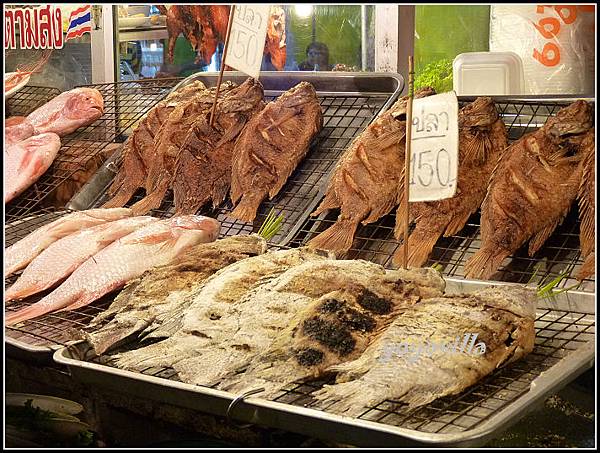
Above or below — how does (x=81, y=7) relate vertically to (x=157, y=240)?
above

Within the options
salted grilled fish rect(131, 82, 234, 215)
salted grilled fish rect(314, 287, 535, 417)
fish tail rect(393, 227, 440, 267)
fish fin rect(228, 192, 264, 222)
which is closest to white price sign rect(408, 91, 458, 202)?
salted grilled fish rect(314, 287, 535, 417)

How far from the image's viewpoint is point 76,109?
5418 millimetres

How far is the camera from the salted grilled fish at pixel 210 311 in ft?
8.63

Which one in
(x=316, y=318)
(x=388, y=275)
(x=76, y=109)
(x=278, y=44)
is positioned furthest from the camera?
(x=278, y=44)

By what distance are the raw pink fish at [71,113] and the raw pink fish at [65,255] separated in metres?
1.63

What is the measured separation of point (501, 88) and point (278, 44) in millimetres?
1860

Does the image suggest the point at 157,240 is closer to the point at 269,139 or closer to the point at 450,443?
the point at 269,139

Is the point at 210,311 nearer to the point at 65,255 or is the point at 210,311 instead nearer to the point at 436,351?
the point at 436,351

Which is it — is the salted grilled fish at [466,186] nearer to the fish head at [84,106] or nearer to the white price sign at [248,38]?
the white price sign at [248,38]

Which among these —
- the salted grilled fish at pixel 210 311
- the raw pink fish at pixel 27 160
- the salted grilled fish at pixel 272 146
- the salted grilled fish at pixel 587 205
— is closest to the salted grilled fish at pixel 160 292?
the salted grilled fish at pixel 210 311

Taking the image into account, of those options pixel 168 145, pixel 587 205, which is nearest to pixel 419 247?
pixel 587 205

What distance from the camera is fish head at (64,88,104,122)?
5.41 meters

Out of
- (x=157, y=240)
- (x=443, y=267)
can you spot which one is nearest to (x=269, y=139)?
(x=157, y=240)

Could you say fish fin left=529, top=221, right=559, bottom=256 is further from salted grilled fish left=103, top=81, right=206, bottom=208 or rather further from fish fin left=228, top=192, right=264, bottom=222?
salted grilled fish left=103, top=81, right=206, bottom=208
